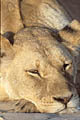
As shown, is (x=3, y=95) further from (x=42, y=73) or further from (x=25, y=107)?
(x=42, y=73)

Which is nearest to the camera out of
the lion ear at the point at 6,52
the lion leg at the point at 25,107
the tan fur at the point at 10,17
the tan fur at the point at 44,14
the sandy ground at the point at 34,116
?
the sandy ground at the point at 34,116

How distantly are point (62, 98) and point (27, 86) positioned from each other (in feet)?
1.28

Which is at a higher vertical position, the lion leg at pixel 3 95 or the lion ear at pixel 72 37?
the lion ear at pixel 72 37

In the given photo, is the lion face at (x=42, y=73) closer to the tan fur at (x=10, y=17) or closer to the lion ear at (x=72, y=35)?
the lion ear at (x=72, y=35)

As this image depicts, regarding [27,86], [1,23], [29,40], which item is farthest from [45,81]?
[1,23]

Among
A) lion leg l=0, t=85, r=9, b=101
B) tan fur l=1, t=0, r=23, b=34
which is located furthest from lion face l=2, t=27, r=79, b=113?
tan fur l=1, t=0, r=23, b=34

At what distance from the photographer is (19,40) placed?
178 inches

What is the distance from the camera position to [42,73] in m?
4.22

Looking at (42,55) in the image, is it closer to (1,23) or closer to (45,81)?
(45,81)

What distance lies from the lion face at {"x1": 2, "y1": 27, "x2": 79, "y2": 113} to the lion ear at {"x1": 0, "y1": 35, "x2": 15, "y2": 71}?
6cm

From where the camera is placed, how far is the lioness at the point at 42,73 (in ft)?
13.4

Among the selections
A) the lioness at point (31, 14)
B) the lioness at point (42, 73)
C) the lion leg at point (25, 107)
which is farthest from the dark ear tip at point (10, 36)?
the lion leg at point (25, 107)

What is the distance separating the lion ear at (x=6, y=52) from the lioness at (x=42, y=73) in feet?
0.10

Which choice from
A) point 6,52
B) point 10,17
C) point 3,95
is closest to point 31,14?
point 10,17
